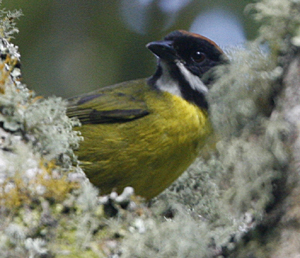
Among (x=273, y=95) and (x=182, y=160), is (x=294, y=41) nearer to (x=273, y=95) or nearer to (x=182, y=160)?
(x=273, y=95)

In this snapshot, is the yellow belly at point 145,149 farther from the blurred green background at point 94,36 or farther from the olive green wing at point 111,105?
the blurred green background at point 94,36

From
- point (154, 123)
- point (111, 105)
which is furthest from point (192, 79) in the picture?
point (111, 105)

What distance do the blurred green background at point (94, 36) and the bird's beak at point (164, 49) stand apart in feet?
3.51

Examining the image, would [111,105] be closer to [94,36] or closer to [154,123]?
[154,123]

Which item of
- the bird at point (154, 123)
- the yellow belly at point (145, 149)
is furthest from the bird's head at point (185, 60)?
the yellow belly at point (145, 149)

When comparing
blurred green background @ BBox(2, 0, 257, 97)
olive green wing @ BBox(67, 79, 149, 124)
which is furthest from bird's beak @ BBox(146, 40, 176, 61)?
blurred green background @ BBox(2, 0, 257, 97)

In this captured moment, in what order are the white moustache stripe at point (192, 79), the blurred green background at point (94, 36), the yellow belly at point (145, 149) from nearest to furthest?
the yellow belly at point (145, 149) → the white moustache stripe at point (192, 79) → the blurred green background at point (94, 36)

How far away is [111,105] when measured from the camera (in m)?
2.28

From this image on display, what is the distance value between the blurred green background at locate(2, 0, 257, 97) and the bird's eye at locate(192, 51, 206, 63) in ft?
3.38

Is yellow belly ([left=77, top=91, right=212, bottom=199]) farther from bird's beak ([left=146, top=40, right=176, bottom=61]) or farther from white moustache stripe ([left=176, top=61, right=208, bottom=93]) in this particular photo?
bird's beak ([left=146, top=40, right=176, bottom=61])

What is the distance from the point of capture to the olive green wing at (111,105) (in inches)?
86.0

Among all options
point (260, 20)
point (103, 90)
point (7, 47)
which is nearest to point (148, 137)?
point (103, 90)

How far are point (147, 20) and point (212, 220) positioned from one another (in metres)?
2.59

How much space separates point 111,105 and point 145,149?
0.38 metres
